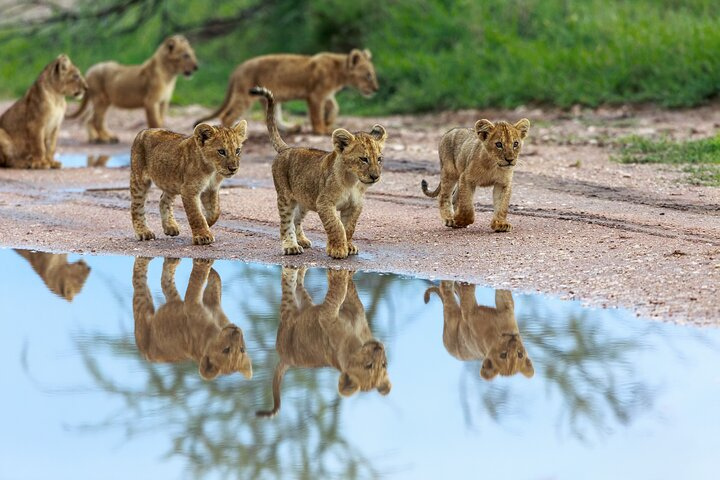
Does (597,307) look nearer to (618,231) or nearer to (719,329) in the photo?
(719,329)

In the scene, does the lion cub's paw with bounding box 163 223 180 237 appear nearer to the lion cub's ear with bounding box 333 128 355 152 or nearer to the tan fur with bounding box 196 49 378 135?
the lion cub's ear with bounding box 333 128 355 152

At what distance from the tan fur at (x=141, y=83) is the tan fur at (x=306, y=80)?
2.47 ft

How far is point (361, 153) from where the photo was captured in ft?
24.8

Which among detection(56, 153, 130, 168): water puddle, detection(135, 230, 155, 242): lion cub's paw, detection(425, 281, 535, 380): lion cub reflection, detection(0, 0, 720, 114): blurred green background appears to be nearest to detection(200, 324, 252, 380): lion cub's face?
detection(425, 281, 535, 380): lion cub reflection

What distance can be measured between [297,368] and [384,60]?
481 inches

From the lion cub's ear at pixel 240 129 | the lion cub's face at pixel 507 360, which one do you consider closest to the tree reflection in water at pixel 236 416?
the lion cub's face at pixel 507 360

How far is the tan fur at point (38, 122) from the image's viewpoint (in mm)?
13047

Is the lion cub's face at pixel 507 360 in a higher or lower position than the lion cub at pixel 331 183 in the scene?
lower

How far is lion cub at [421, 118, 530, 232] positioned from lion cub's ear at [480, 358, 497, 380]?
2.61m

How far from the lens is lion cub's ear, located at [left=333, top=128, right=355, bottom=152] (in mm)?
7640

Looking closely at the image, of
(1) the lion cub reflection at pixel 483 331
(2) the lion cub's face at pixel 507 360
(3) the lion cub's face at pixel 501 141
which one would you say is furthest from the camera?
(3) the lion cub's face at pixel 501 141

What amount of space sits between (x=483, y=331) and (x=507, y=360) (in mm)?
517

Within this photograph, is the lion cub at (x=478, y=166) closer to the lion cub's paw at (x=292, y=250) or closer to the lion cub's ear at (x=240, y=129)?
the lion cub's paw at (x=292, y=250)

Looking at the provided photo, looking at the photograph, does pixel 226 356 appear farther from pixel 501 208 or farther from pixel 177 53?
pixel 177 53
